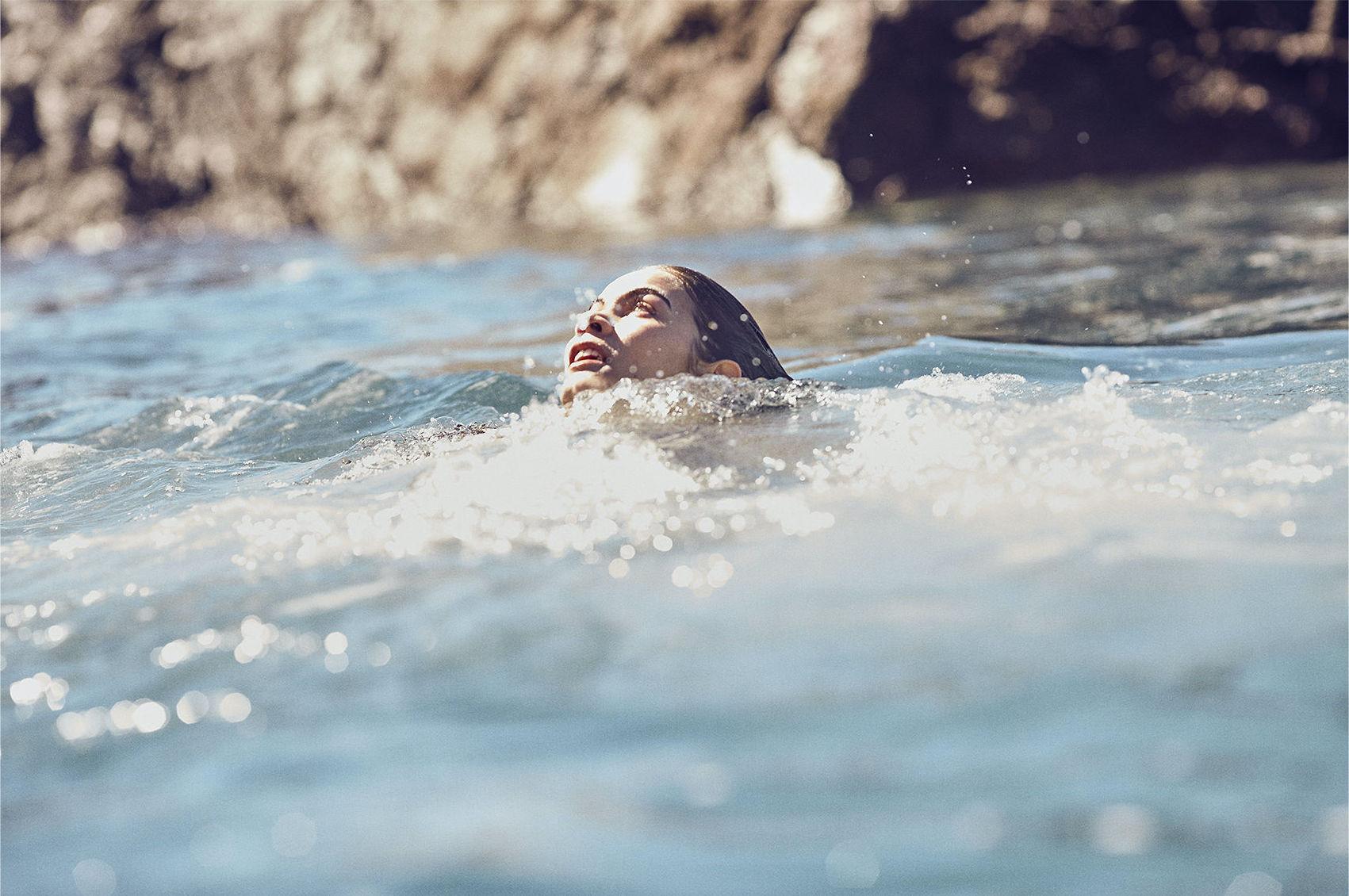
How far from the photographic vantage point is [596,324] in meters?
4.19

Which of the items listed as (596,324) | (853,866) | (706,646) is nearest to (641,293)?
(596,324)

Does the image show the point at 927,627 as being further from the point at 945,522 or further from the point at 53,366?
the point at 53,366

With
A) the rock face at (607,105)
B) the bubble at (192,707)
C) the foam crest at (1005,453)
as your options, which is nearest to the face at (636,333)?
the foam crest at (1005,453)

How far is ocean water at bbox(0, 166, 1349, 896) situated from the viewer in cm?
168

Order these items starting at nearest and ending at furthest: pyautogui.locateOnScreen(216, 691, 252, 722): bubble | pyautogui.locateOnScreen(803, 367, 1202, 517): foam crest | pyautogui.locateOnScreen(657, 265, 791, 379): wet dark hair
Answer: pyautogui.locateOnScreen(216, 691, 252, 722): bubble < pyautogui.locateOnScreen(803, 367, 1202, 517): foam crest < pyautogui.locateOnScreen(657, 265, 791, 379): wet dark hair

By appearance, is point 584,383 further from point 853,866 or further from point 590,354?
point 853,866

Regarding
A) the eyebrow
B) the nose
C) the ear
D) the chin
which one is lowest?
the ear

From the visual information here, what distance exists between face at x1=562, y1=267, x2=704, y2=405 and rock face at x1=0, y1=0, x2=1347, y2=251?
23.0 feet

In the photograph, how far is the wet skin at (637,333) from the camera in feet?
13.6

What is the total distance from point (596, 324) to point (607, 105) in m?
9.59

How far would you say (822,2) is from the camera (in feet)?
39.6

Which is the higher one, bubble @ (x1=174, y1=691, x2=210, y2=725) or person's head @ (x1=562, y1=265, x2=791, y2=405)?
person's head @ (x1=562, y1=265, x2=791, y2=405)

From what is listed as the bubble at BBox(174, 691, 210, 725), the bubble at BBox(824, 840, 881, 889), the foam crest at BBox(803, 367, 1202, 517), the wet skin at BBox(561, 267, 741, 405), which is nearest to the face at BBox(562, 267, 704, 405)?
the wet skin at BBox(561, 267, 741, 405)

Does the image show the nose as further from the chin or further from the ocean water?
the ocean water
